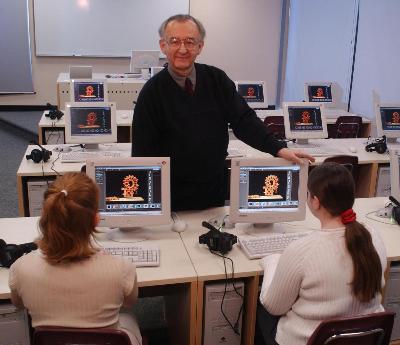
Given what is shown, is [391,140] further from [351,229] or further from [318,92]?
[351,229]

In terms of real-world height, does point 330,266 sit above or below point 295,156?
below

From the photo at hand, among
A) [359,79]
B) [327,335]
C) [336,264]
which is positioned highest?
[359,79]

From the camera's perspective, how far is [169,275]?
83.5 inches

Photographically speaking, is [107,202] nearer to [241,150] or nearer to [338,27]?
[241,150]

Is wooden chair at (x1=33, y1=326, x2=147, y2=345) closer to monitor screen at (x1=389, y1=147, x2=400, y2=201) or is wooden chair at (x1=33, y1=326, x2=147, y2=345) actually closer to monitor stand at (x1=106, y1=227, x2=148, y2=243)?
monitor stand at (x1=106, y1=227, x2=148, y2=243)

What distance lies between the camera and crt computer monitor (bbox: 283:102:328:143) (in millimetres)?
4719

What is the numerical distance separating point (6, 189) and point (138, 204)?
134 inches

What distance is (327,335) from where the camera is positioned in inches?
66.9

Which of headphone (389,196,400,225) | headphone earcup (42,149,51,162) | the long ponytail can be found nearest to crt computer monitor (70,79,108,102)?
headphone earcup (42,149,51,162)

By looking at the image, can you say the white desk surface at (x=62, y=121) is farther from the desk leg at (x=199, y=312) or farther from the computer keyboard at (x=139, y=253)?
the desk leg at (x=199, y=312)

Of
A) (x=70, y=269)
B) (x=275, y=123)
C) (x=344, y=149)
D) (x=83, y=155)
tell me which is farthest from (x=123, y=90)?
(x=70, y=269)

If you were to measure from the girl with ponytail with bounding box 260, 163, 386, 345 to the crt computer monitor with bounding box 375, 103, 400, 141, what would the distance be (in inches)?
132

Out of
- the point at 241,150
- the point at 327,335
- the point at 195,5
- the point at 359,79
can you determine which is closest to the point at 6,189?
the point at 241,150

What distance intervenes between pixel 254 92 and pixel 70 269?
522 centimetres
